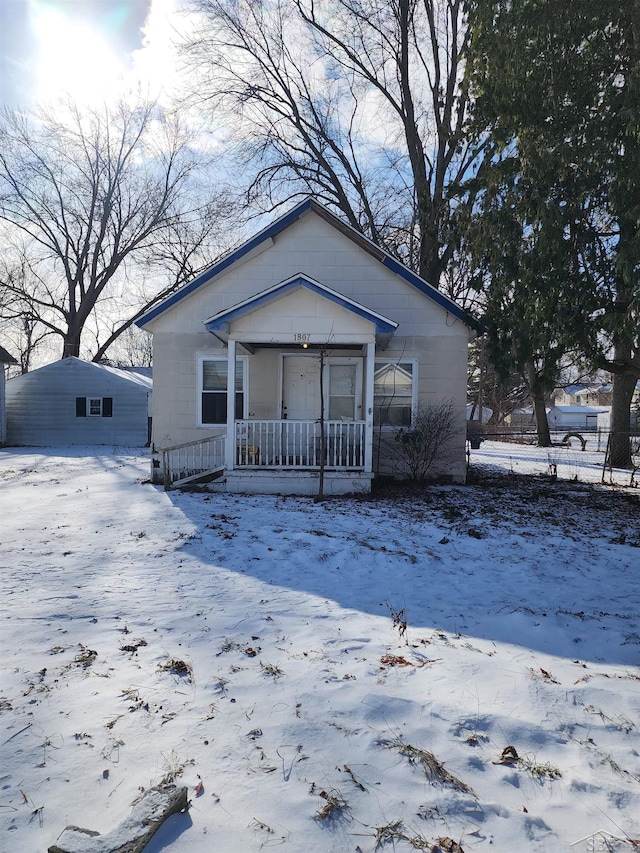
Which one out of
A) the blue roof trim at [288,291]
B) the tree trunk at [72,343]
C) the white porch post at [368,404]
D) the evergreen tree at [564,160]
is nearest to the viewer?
the evergreen tree at [564,160]

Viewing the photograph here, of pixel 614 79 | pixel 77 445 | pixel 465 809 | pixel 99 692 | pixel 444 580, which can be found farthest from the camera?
pixel 77 445

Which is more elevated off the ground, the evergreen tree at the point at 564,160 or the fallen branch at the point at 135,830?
the evergreen tree at the point at 564,160

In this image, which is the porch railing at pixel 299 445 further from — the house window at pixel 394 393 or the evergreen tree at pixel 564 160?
the evergreen tree at pixel 564 160

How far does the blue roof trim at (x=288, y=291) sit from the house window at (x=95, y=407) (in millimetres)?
15163

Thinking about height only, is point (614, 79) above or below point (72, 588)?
above

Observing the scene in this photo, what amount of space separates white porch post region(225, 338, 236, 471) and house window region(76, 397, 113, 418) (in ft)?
49.1

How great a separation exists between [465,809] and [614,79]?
32.6 ft

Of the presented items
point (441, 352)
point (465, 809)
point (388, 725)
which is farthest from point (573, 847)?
point (441, 352)

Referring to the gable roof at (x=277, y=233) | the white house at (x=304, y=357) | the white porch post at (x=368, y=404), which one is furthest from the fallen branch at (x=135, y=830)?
the gable roof at (x=277, y=233)

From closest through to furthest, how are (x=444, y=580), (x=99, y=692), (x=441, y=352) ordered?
(x=99, y=692) → (x=444, y=580) → (x=441, y=352)

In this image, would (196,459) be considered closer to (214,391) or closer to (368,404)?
(214,391)

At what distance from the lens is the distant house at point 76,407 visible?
22.1 meters

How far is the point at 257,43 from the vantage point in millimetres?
18625

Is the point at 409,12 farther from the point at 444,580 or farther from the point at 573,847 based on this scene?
the point at 573,847
